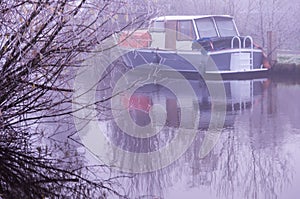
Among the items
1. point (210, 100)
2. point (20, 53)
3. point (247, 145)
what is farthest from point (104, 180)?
point (210, 100)

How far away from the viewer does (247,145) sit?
7.54m

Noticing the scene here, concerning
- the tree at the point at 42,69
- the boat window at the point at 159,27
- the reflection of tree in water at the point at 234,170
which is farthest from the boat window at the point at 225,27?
the tree at the point at 42,69

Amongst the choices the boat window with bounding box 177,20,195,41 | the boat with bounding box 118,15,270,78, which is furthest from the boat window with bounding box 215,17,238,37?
the boat window with bounding box 177,20,195,41

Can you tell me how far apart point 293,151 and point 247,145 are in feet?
2.14

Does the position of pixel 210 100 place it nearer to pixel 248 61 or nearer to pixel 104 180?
pixel 248 61

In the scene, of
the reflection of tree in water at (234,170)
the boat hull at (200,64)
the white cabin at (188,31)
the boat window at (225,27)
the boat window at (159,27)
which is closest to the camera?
the reflection of tree in water at (234,170)

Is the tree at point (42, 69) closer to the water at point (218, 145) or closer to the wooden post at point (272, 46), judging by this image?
the water at point (218, 145)

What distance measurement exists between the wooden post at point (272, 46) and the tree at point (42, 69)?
36.0 ft

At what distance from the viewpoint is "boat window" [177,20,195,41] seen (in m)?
17.3

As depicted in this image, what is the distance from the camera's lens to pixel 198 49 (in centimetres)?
1608

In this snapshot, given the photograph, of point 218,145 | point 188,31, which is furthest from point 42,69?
point 188,31

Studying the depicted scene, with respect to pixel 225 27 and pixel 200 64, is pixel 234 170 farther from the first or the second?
pixel 225 27

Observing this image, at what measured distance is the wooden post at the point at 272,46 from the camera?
17.8m

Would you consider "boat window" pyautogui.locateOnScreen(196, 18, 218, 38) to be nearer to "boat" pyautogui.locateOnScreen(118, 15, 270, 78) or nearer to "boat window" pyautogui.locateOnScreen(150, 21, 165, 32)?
"boat" pyautogui.locateOnScreen(118, 15, 270, 78)
